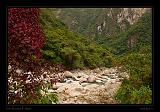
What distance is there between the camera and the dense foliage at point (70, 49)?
410 centimetres

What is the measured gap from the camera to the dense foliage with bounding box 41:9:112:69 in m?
4.10

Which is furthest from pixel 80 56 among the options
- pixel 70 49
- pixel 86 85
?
pixel 86 85

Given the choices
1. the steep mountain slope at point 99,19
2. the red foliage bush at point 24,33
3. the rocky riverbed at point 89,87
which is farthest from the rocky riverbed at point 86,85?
the steep mountain slope at point 99,19

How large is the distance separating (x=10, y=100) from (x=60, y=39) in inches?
24.0

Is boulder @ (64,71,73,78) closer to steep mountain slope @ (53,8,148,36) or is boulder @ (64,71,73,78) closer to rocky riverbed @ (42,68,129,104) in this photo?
rocky riverbed @ (42,68,129,104)

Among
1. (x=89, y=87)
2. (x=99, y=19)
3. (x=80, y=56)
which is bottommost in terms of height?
(x=89, y=87)

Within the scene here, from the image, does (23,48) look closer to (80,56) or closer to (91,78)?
(80,56)

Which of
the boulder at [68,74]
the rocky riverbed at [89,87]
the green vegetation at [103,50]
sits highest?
the green vegetation at [103,50]

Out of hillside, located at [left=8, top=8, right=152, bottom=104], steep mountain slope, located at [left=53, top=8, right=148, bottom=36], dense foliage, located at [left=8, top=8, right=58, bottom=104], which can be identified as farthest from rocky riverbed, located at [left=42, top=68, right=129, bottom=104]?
steep mountain slope, located at [left=53, top=8, right=148, bottom=36]

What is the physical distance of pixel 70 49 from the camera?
411 centimetres

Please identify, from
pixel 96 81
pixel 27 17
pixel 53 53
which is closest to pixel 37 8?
pixel 27 17

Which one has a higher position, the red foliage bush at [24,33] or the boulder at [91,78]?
the red foliage bush at [24,33]

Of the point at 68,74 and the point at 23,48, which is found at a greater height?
the point at 23,48

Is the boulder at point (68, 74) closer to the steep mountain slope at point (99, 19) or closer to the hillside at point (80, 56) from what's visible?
the hillside at point (80, 56)
